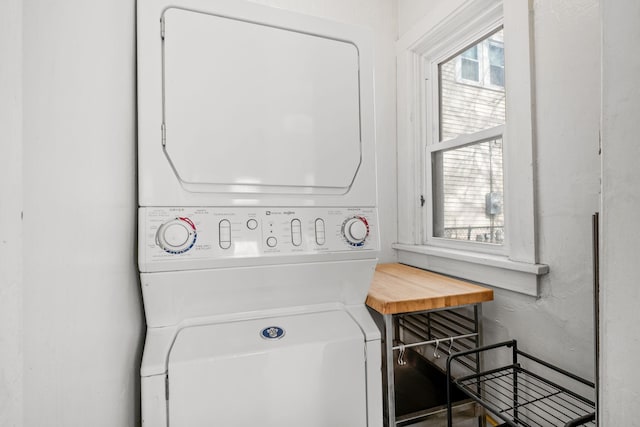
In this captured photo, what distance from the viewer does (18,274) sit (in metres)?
0.30

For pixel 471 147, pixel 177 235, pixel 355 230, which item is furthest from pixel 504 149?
pixel 177 235

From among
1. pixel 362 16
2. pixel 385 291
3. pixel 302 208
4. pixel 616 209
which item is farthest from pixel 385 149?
pixel 616 209

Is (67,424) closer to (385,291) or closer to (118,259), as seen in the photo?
(118,259)

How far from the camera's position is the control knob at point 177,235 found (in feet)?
2.66

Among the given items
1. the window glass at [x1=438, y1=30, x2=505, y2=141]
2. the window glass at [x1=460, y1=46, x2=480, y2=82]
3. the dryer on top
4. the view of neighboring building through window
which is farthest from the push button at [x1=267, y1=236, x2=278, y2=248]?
the window glass at [x1=460, y1=46, x2=480, y2=82]

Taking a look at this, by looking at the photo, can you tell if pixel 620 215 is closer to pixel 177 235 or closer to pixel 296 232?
pixel 296 232

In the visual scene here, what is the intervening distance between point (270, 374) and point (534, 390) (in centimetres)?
104

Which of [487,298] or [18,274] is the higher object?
[18,274]

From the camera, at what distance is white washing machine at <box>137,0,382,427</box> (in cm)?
80

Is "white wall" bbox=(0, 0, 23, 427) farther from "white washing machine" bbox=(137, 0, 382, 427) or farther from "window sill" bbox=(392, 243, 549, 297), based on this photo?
"window sill" bbox=(392, 243, 549, 297)

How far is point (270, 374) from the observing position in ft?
2.64

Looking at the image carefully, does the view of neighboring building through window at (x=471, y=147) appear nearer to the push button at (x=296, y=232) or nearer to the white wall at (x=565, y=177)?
the white wall at (x=565, y=177)

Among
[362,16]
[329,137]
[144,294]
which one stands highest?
[362,16]

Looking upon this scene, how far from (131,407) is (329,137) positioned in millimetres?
931
